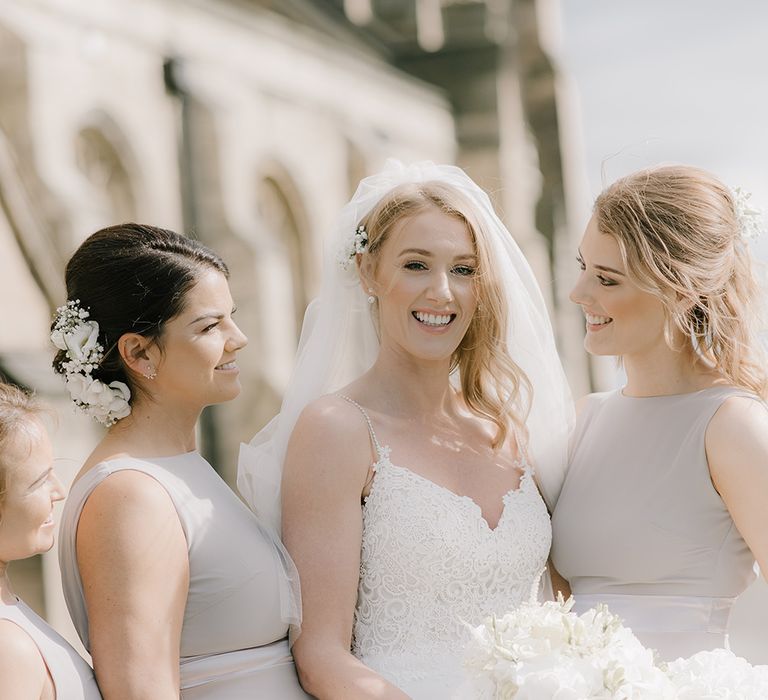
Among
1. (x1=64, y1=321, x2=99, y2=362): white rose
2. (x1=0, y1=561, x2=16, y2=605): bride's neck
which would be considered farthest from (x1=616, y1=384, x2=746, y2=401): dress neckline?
(x1=0, y1=561, x2=16, y2=605): bride's neck

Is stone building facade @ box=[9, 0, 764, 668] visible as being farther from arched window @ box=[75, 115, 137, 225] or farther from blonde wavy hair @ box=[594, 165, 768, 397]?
blonde wavy hair @ box=[594, 165, 768, 397]

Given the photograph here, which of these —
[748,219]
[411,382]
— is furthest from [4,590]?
[748,219]

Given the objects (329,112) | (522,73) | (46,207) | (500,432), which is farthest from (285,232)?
(500,432)

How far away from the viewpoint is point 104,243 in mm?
3428

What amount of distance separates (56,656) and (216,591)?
1.82 ft

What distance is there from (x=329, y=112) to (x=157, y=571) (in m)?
17.4

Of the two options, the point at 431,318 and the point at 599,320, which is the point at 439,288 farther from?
the point at 599,320

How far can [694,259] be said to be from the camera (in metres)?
3.85

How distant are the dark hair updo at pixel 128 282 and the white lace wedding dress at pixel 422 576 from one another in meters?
0.79

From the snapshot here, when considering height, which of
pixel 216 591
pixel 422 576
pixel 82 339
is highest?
pixel 82 339

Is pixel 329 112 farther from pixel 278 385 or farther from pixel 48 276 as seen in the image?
pixel 48 276

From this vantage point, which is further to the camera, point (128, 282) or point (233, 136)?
point (233, 136)

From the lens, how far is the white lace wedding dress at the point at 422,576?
3676mm

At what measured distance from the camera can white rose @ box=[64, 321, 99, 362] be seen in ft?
11.2
